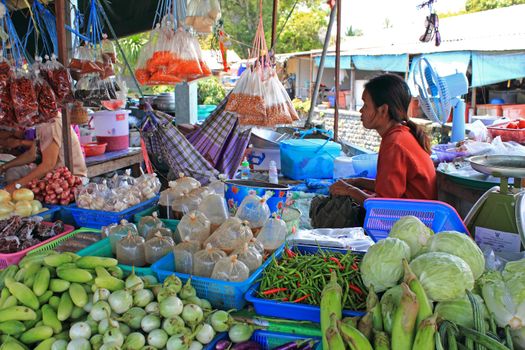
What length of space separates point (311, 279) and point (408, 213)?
0.83 meters

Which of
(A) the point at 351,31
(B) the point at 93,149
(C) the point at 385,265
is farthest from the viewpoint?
(A) the point at 351,31

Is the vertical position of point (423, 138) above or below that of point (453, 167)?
above

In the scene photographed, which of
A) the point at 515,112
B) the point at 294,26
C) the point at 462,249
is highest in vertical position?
the point at 294,26

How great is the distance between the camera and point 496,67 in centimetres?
941

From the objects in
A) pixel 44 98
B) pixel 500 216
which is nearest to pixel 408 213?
pixel 500 216

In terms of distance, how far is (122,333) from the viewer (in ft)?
4.73

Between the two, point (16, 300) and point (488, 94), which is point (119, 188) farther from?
point (488, 94)

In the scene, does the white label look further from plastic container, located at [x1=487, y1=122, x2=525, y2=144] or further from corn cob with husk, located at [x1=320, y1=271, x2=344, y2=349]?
plastic container, located at [x1=487, y1=122, x2=525, y2=144]

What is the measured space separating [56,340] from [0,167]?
3.07 m

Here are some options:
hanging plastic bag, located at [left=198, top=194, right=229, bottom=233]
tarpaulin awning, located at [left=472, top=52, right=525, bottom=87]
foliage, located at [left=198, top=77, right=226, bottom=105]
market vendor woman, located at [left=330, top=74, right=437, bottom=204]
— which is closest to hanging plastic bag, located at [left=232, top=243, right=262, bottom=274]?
hanging plastic bag, located at [left=198, top=194, right=229, bottom=233]

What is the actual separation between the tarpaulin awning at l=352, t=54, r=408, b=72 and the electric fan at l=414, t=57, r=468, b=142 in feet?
22.2

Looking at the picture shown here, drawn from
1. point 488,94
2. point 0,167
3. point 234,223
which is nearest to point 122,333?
point 234,223

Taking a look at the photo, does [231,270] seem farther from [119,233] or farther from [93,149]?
[93,149]

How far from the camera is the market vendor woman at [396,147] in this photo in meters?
2.64
